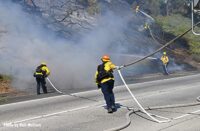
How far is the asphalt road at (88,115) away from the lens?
10209 millimetres

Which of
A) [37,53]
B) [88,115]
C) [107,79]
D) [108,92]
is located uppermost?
[37,53]

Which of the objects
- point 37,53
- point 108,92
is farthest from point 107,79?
point 37,53

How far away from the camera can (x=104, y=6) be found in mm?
40344

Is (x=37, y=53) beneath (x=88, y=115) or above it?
above

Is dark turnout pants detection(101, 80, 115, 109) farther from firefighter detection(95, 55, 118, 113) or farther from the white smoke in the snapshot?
the white smoke

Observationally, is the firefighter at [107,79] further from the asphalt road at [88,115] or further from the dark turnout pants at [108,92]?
the asphalt road at [88,115]

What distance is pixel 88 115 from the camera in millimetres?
12016

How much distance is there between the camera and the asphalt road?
10209 millimetres

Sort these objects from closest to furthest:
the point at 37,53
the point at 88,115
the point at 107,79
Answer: the point at 88,115 → the point at 107,79 → the point at 37,53

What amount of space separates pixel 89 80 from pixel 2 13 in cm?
725

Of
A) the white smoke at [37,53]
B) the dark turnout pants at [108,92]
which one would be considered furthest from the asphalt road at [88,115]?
the white smoke at [37,53]

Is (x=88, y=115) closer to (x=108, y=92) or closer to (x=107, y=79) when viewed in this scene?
(x=108, y=92)

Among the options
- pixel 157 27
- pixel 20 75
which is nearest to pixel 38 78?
pixel 20 75

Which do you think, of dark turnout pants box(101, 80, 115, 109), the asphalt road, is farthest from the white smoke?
dark turnout pants box(101, 80, 115, 109)
